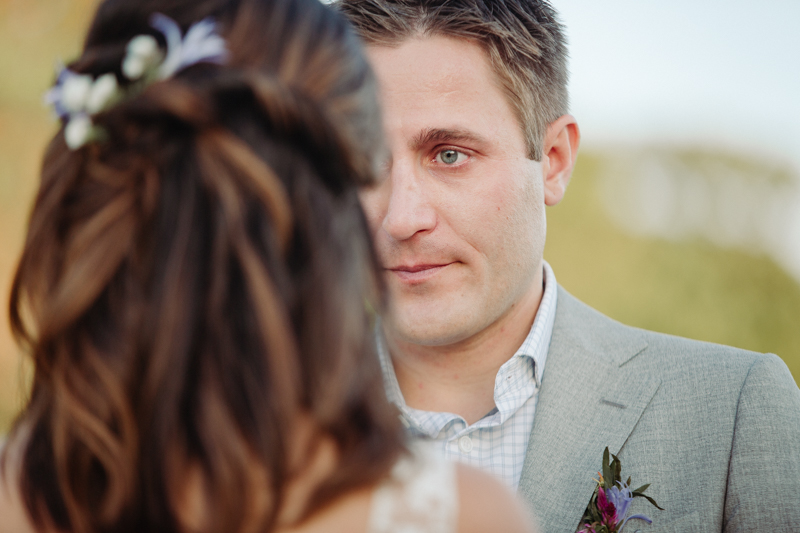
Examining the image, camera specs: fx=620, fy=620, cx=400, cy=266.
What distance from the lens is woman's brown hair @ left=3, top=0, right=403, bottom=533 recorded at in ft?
3.66

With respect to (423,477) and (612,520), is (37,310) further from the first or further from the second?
(612,520)

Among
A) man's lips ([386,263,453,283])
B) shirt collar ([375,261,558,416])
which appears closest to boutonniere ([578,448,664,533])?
shirt collar ([375,261,558,416])

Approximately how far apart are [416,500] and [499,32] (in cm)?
211

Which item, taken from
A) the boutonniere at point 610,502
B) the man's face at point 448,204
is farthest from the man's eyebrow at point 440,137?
the boutonniere at point 610,502

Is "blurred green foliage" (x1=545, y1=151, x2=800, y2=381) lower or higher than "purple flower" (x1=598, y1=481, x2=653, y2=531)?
lower

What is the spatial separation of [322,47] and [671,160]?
6.92m

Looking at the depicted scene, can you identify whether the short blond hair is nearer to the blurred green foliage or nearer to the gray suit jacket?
the gray suit jacket

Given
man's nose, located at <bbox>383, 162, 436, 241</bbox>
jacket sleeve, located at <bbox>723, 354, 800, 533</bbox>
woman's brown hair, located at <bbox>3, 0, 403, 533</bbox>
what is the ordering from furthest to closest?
man's nose, located at <bbox>383, 162, 436, 241</bbox> → jacket sleeve, located at <bbox>723, 354, 800, 533</bbox> → woman's brown hair, located at <bbox>3, 0, 403, 533</bbox>

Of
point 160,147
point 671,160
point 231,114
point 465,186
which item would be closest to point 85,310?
point 160,147

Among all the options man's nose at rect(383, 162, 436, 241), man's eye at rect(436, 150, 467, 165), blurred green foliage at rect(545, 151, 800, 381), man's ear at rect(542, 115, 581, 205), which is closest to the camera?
man's nose at rect(383, 162, 436, 241)

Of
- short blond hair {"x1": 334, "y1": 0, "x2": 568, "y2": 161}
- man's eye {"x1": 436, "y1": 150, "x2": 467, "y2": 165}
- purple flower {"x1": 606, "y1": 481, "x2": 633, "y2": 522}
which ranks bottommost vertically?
purple flower {"x1": 606, "y1": 481, "x2": 633, "y2": 522}

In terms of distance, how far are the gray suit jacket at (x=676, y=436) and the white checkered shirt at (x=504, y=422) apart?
0.08 meters

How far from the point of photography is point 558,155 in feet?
9.83

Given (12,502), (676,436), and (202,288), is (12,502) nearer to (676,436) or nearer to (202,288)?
(202,288)
